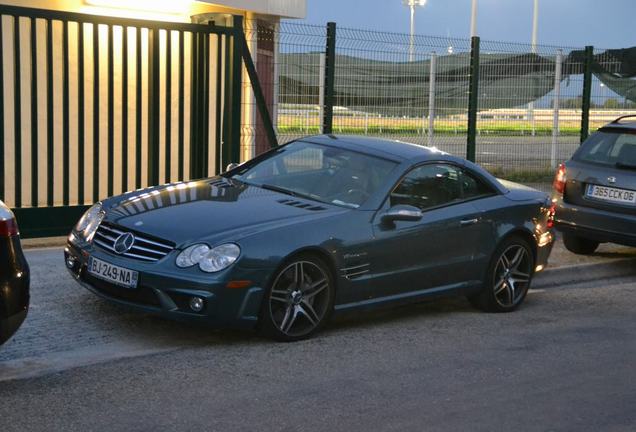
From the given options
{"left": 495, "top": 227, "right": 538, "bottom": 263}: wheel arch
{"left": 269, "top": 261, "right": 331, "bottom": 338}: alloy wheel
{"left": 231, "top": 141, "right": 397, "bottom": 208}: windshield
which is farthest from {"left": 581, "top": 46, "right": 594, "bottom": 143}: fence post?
{"left": 269, "top": 261, "right": 331, "bottom": 338}: alloy wheel

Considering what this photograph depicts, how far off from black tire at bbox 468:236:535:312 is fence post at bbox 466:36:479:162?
5.32 m

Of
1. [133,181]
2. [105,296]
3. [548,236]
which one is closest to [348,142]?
[548,236]

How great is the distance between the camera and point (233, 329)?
285 inches

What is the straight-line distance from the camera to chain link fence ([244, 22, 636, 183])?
483 inches

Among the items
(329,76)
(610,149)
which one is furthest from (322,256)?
(329,76)

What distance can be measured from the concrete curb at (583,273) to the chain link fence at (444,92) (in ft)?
11.0

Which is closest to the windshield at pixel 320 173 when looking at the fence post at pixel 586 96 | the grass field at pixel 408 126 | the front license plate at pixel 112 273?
the front license plate at pixel 112 273

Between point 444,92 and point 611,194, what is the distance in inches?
170

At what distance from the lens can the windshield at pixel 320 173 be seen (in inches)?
311

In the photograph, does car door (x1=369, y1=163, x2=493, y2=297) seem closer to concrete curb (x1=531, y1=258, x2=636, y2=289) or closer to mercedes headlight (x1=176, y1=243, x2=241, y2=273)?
mercedes headlight (x1=176, y1=243, x2=241, y2=273)

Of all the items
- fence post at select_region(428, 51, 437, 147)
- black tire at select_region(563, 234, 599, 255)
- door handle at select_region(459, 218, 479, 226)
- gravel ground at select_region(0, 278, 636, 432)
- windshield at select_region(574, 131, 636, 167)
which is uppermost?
fence post at select_region(428, 51, 437, 147)

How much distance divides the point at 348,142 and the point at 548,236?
6.72ft

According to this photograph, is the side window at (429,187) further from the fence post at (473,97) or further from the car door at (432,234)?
the fence post at (473,97)

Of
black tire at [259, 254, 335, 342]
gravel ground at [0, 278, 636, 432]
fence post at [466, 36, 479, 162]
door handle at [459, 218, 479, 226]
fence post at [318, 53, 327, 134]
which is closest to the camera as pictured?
gravel ground at [0, 278, 636, 432]
